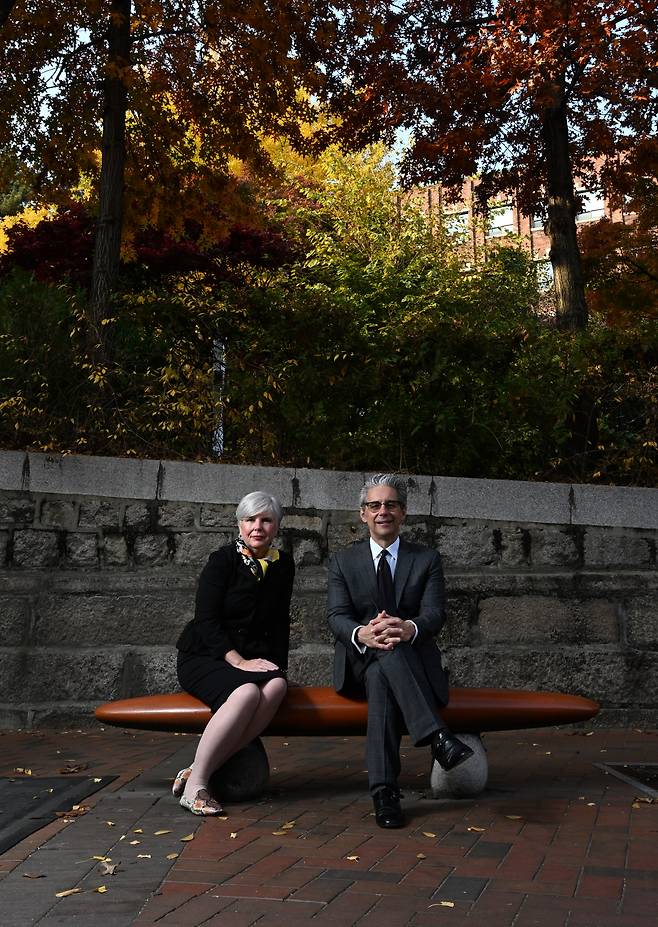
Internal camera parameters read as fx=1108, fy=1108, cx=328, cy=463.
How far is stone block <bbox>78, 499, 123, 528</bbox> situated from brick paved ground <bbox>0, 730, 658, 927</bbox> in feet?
6.51

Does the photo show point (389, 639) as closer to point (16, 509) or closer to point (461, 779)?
point (461, 779)

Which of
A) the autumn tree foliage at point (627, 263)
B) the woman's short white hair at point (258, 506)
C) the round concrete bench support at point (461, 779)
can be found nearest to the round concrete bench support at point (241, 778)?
the round concrete bench support at point (461, 779)

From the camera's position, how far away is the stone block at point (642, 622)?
24.8 ft

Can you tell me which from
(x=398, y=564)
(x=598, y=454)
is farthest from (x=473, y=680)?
(x=398, y=564)

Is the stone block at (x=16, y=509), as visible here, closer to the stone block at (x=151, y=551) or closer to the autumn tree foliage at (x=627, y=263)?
the stone block at (x=151, y=551)

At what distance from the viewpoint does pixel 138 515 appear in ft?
25.1

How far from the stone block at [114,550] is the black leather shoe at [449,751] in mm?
3441

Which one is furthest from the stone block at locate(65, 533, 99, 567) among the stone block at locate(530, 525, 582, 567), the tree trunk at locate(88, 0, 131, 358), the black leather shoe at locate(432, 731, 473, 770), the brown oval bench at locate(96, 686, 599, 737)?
the black leather shoe at locate(432, 731, 473, 770)

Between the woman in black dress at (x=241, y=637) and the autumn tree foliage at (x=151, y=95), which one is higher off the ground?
the autumn tree foliage at (x=151, y=95)

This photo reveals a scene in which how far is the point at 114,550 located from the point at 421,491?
2.15 metres

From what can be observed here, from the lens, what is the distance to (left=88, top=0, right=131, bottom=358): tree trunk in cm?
885

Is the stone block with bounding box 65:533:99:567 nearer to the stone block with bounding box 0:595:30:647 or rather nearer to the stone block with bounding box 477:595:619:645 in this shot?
the stone block with bounding box 0:595:30:647

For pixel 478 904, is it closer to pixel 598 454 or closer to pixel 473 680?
pixel 473 680

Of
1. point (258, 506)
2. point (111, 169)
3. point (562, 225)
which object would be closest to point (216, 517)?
point (258, 506)
